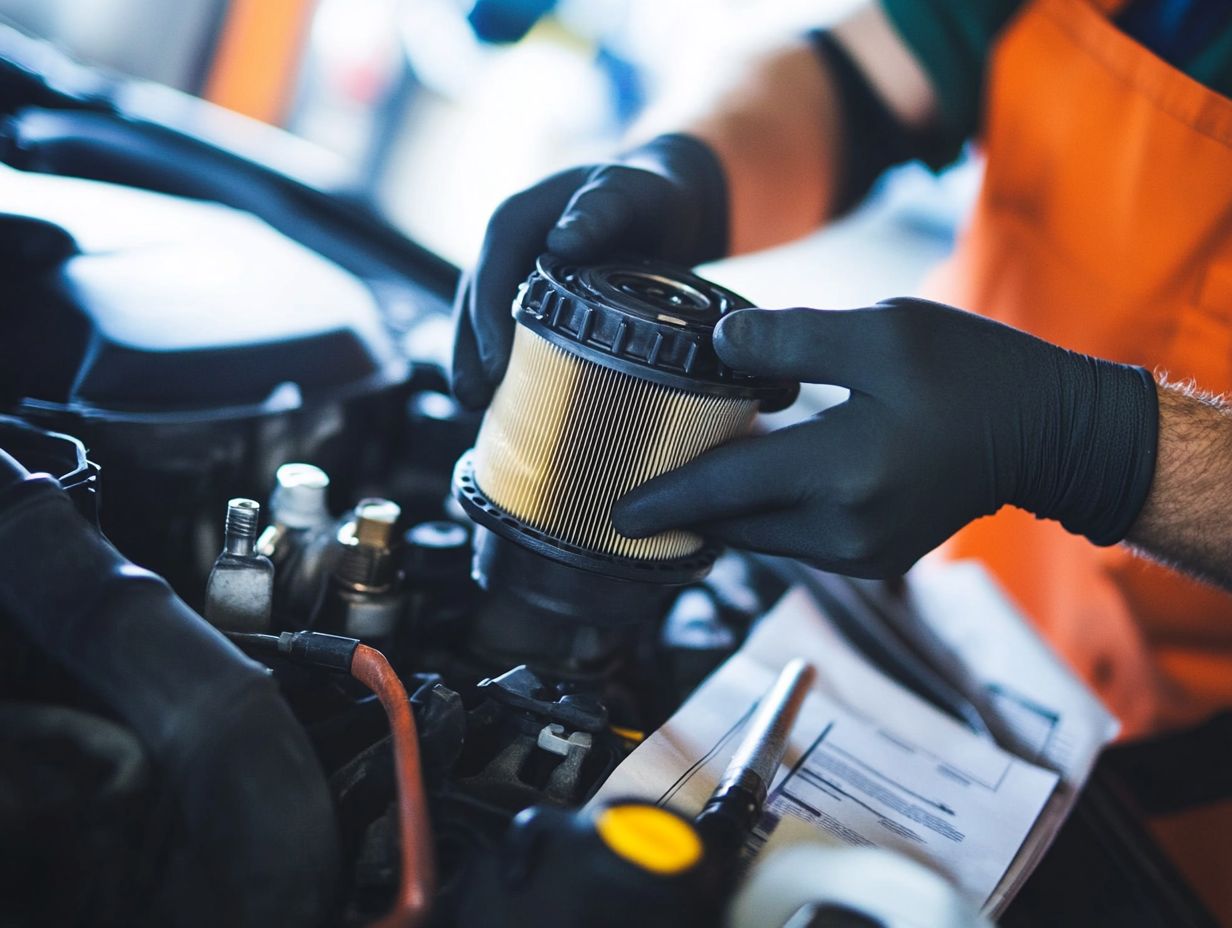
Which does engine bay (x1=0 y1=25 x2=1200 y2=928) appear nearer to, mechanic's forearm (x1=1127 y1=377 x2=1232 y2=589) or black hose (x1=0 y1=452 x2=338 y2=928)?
black hose (x1=0 y1=452 x2=338 y2=928)

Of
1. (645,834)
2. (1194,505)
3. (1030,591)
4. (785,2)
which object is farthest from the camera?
(785,2)

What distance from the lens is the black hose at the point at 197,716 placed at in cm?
48

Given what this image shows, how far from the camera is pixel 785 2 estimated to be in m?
3.84

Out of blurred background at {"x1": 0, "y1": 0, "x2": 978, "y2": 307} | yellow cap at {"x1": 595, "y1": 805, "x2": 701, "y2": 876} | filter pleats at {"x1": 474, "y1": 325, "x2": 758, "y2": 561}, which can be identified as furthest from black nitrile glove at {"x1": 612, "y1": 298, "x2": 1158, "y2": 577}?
blurred background at {"x1": 0, "y1": 0, "x2": 978, "y2": 307}

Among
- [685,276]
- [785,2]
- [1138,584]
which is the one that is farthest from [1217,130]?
[785,2]

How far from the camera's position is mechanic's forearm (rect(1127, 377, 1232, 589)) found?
2.92 feet

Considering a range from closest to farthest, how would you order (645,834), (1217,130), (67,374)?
(645,834) < (67,374) < (1217,130)

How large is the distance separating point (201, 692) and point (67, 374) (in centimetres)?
43

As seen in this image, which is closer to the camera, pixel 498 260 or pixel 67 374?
pixel 67 374

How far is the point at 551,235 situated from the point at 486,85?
346cm

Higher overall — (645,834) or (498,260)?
(498,260)

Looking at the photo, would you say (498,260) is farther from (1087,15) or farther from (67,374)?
(1087,15)

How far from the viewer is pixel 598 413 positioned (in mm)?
698

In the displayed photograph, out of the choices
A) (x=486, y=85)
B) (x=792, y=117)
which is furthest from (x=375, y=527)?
(x=486, y=85)
